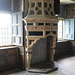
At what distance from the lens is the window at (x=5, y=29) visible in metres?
4.87

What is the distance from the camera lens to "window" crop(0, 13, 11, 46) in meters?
4.87

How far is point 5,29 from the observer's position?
4961 millimetres

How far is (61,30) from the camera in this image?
7.70m

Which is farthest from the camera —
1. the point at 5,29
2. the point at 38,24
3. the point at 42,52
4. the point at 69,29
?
the point at 69,29

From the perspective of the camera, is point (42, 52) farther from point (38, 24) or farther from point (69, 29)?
point (69, 29)

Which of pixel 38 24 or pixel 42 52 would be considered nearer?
pixel 38 24

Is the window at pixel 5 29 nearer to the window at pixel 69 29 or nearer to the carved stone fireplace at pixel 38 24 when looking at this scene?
the carved stone fireplace at pixel 38 24

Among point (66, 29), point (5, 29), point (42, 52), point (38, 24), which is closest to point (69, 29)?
point (66, 29)

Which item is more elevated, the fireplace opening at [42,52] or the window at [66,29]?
the window at [66,29]

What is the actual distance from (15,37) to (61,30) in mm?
3746

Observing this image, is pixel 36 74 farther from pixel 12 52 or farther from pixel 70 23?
pixel 70 23

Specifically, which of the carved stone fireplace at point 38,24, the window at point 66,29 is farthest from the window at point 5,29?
the window at point 66,29

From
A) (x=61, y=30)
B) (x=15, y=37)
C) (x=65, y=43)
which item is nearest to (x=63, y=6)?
(x=61, y=30)

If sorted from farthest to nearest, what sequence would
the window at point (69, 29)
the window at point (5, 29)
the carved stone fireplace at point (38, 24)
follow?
the window at point (69, 29) → the window at point (5, 29) → the carved stone fireplace at point (38, 24)
